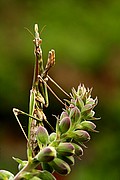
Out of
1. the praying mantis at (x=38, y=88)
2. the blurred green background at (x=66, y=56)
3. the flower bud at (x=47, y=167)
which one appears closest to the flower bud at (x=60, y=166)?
the flower bud at (x=47, y=167)

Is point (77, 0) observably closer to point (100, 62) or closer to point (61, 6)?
point (61, 6)

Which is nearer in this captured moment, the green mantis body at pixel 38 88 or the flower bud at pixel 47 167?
the flower bud at pixel 47 167

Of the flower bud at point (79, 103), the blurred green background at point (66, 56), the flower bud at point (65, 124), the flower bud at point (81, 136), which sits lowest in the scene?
the flower bud at point (81, 136)

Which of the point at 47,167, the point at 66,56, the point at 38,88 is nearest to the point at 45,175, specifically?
the point at 47,167

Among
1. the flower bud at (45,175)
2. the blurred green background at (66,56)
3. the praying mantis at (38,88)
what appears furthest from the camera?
the blurred green background at (66,56)

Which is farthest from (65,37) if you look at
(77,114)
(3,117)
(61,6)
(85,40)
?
(77,114)

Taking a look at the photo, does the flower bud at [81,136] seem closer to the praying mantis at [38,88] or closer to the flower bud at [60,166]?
the flower bud at [60,166]

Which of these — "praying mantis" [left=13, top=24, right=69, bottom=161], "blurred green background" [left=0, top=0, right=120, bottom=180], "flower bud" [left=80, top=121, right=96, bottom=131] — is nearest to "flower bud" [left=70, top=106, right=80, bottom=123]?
"flower bud" [left=80, top=121, right=96, bottom=131]

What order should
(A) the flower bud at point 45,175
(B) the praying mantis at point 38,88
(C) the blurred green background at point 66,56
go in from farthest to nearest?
1. (C) the blurred green background at point 66,56
2. (B) the praying mantis at point 38,88
3. (A) the flower bud at point 45,175
